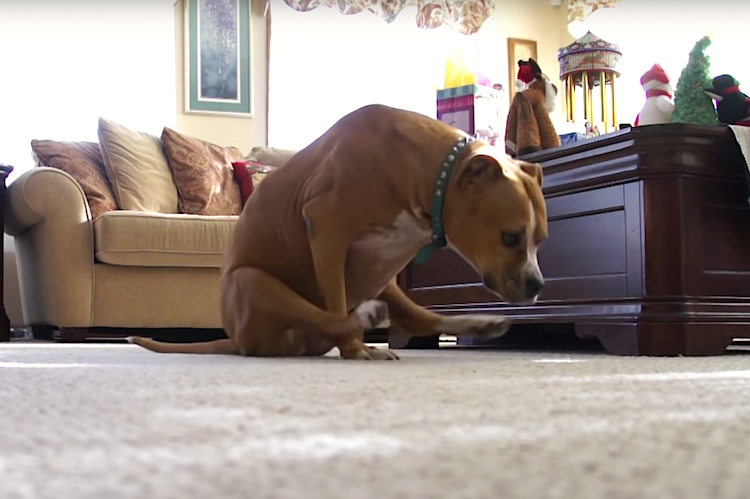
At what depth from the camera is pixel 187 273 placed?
3016mm

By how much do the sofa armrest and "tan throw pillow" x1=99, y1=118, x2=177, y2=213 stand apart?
1.37 ft

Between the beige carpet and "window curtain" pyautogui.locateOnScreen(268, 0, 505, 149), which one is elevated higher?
"window curtain" pyautogui.locateOnScreen(268, 0, 505, 149)

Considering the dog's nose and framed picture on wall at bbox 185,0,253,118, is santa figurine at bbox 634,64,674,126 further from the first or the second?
framed picture on wall at bbox 185,0,253,118

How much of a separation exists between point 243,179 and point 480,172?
2.36 m

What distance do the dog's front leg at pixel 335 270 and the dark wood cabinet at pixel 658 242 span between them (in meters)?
0.56

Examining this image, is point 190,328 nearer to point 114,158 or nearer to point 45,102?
point 114,158

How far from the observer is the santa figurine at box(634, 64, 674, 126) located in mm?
2133

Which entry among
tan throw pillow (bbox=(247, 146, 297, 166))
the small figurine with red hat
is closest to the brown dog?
the small figurine with red hat

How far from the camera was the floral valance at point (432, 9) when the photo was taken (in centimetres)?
449

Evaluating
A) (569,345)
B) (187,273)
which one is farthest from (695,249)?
(187,273)

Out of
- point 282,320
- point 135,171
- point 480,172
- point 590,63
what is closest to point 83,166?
point 135,171

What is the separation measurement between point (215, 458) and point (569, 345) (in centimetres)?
192

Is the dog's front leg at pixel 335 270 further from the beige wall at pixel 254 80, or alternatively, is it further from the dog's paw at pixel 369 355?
the beige wall at pixel 254 80

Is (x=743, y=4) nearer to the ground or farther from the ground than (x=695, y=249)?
farther from the ground
